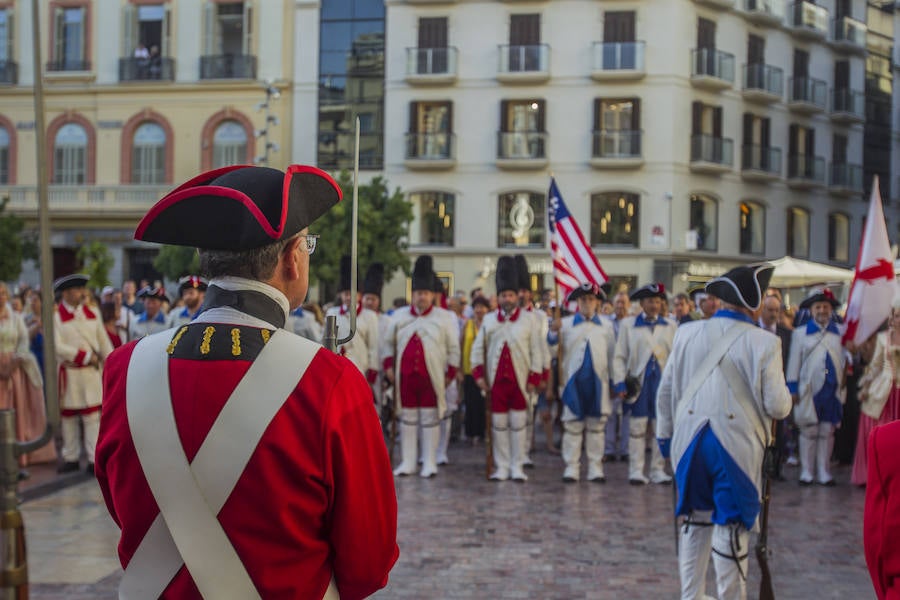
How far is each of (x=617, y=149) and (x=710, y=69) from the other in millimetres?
4395

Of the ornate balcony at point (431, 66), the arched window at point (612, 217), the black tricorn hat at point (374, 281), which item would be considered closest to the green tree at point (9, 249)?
the ornate balcony at point (431, 66)

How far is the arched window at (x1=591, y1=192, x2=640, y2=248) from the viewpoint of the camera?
117 ft

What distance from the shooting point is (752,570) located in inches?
320

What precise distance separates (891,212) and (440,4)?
22160 mm

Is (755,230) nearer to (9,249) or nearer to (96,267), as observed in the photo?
(96,267)

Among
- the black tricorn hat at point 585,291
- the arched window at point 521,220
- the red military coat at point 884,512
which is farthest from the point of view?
the arched window at point 521,220

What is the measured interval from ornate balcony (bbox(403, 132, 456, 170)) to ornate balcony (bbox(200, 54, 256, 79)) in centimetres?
608

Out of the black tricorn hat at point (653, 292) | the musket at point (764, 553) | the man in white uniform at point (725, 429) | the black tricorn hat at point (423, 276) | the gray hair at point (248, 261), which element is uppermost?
the gray hair at point (248, 261)

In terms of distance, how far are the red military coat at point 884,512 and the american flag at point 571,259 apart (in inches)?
419

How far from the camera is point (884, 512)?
10.1 ft

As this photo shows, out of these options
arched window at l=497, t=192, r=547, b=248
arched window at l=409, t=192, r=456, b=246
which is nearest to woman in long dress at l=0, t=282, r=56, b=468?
arched window at l=409, t=192, r=456, b=246

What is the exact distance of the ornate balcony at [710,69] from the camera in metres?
35.8

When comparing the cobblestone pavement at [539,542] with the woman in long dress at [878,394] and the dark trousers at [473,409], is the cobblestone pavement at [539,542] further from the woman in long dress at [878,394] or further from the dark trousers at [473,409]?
the dark trousers at [473,409]

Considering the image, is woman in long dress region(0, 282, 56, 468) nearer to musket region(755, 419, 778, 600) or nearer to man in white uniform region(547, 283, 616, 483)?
man in white uniform region(547, 283, 616, 483)
